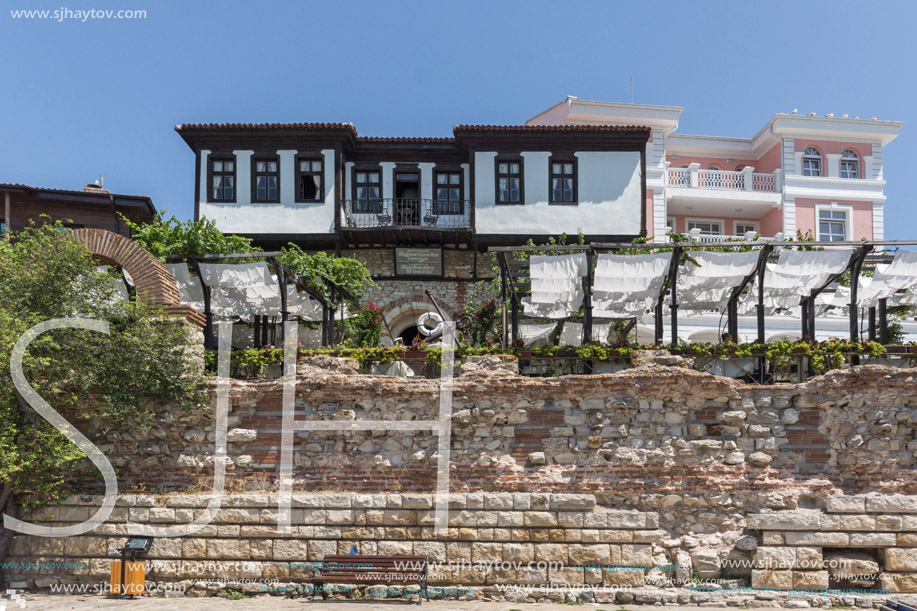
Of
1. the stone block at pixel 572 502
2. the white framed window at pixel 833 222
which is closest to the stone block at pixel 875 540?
the stone block at pixel 572 502

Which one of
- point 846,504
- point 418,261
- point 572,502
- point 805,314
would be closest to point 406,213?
point 418,261

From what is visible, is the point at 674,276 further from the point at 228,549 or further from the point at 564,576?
the point at 228,549

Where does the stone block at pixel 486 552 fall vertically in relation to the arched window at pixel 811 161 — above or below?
below

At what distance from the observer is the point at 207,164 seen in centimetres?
2048

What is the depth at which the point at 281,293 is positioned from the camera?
555 inches

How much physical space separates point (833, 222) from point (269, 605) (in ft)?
73.5

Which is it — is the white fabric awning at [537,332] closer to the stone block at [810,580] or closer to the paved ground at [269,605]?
the paved ground at [269,605]

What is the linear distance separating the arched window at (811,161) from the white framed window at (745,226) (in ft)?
7.47

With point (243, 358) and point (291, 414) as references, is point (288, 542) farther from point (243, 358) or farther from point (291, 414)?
point (243, 358)

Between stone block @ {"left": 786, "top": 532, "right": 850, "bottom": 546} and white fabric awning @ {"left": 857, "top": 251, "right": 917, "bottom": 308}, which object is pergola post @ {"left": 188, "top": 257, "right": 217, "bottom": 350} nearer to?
stone block @ {"left": 786, "top": 532, "right": 850, "bottom": 546}

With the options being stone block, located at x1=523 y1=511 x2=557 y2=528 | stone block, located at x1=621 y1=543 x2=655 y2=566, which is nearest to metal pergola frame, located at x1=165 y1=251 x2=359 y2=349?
stone block, located at x1=523 y1=511 x2=557 y2=528

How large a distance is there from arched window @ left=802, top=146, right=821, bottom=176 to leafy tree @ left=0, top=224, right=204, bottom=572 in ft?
72.1

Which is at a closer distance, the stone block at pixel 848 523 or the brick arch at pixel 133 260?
the stone block at pixel 848 523

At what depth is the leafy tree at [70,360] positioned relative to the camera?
10.2m
